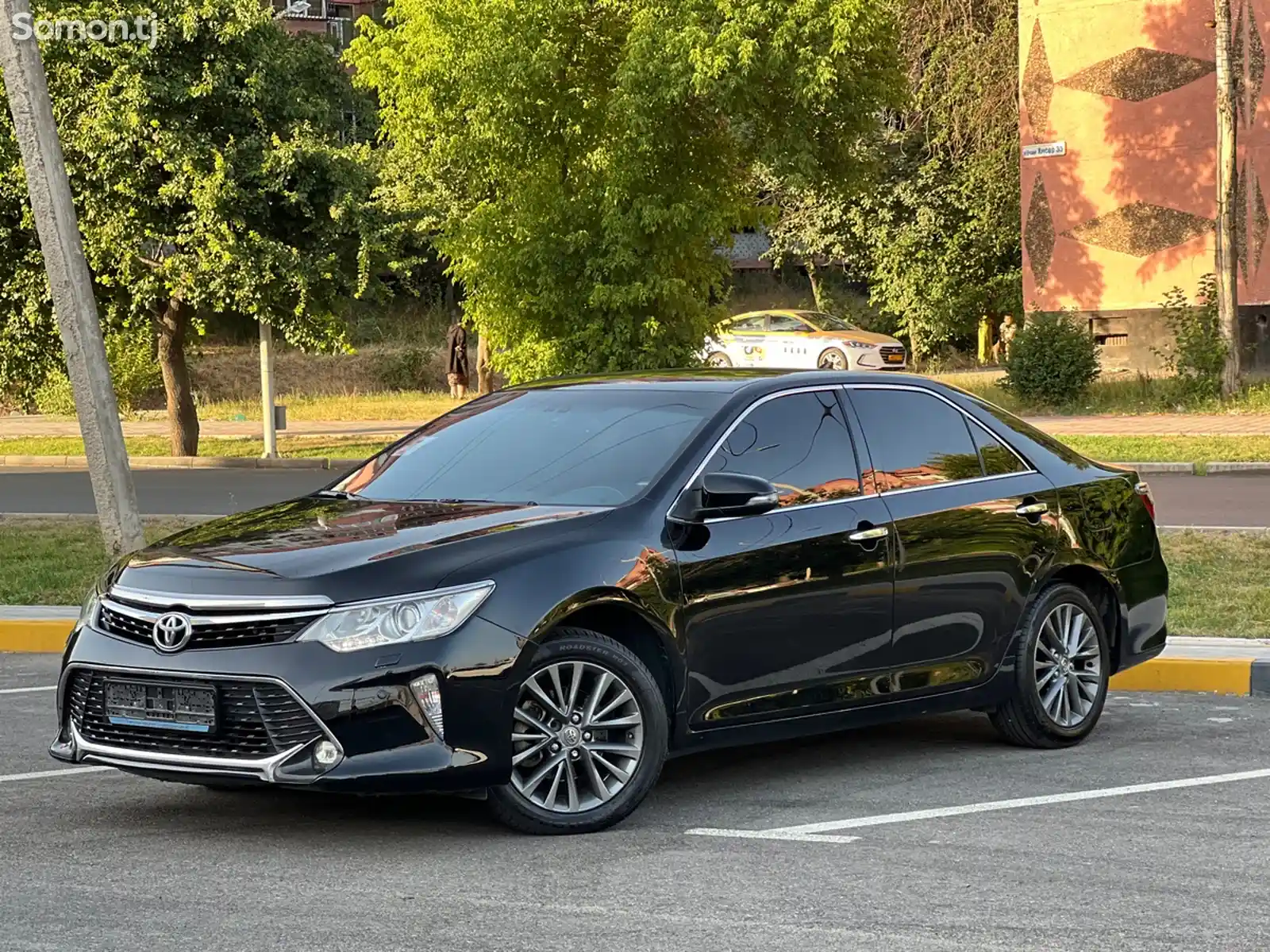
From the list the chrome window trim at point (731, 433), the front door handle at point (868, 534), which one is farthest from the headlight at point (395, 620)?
the front door handle at point (868, 534)

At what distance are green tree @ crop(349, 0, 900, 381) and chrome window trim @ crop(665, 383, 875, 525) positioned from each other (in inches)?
714

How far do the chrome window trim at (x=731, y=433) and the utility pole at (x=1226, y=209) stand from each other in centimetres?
2416

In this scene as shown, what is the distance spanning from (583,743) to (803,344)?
35188 millimetres

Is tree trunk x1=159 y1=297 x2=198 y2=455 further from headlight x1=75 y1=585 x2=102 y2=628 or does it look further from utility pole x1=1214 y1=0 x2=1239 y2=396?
headlight x1=75 y1=585 x2=102 y2=628

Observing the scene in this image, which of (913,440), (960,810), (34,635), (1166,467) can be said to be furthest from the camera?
(1166,467)

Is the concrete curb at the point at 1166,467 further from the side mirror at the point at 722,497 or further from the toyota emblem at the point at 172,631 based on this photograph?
the toyota emblem at the point at 172,631

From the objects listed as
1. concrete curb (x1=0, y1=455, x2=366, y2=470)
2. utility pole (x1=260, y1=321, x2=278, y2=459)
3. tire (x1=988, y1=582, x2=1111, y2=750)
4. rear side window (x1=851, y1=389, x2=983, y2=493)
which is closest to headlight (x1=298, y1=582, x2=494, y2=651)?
rear side window (x1=851, y1=389, x2=983, y2=493)

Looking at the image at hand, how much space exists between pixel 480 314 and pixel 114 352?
46.6ft

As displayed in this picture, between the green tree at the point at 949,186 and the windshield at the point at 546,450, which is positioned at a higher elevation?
the green tree at the point at 949,186

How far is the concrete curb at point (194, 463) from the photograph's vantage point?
26.7m

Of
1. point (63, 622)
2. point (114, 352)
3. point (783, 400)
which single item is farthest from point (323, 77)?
point (783, 400)

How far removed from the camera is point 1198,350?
101ft

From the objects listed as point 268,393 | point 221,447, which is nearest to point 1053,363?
point 268,393

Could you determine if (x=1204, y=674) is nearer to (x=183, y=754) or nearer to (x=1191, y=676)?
(x=1191, y=676)
